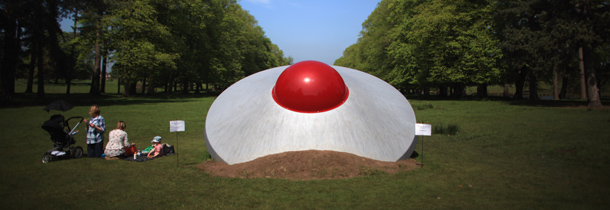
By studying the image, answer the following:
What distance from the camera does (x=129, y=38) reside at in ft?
121

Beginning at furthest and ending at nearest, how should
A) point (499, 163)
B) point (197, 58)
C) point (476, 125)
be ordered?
point (197, 58) → point (476, 125) → point (499, 163)

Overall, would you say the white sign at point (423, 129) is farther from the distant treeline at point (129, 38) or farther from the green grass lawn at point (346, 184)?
the distant treeline at point (129, 38)

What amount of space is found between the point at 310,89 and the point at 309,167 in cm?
186

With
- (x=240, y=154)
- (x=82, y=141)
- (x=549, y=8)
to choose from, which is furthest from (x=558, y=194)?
(x=549, y=8)

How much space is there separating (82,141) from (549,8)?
31.4m

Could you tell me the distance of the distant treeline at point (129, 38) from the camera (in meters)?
28.3

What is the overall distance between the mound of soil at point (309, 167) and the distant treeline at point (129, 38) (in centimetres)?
2745

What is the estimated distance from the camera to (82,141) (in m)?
13.0

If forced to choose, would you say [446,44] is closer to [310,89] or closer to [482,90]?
[482,90]

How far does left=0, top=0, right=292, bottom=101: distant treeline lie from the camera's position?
28281mm

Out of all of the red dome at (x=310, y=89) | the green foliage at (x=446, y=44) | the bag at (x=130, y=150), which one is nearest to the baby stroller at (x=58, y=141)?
the bag at (x=130, y=150)

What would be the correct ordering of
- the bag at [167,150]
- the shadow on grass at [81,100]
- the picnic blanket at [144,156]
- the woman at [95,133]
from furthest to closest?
the shadow on grass at [81,100] → the bag at [167,150] → the woman at [95,133] → the picnic blanket at [144,156]

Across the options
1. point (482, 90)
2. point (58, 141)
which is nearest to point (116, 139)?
point (58, 141)

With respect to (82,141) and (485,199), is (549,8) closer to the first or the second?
(485,199)
